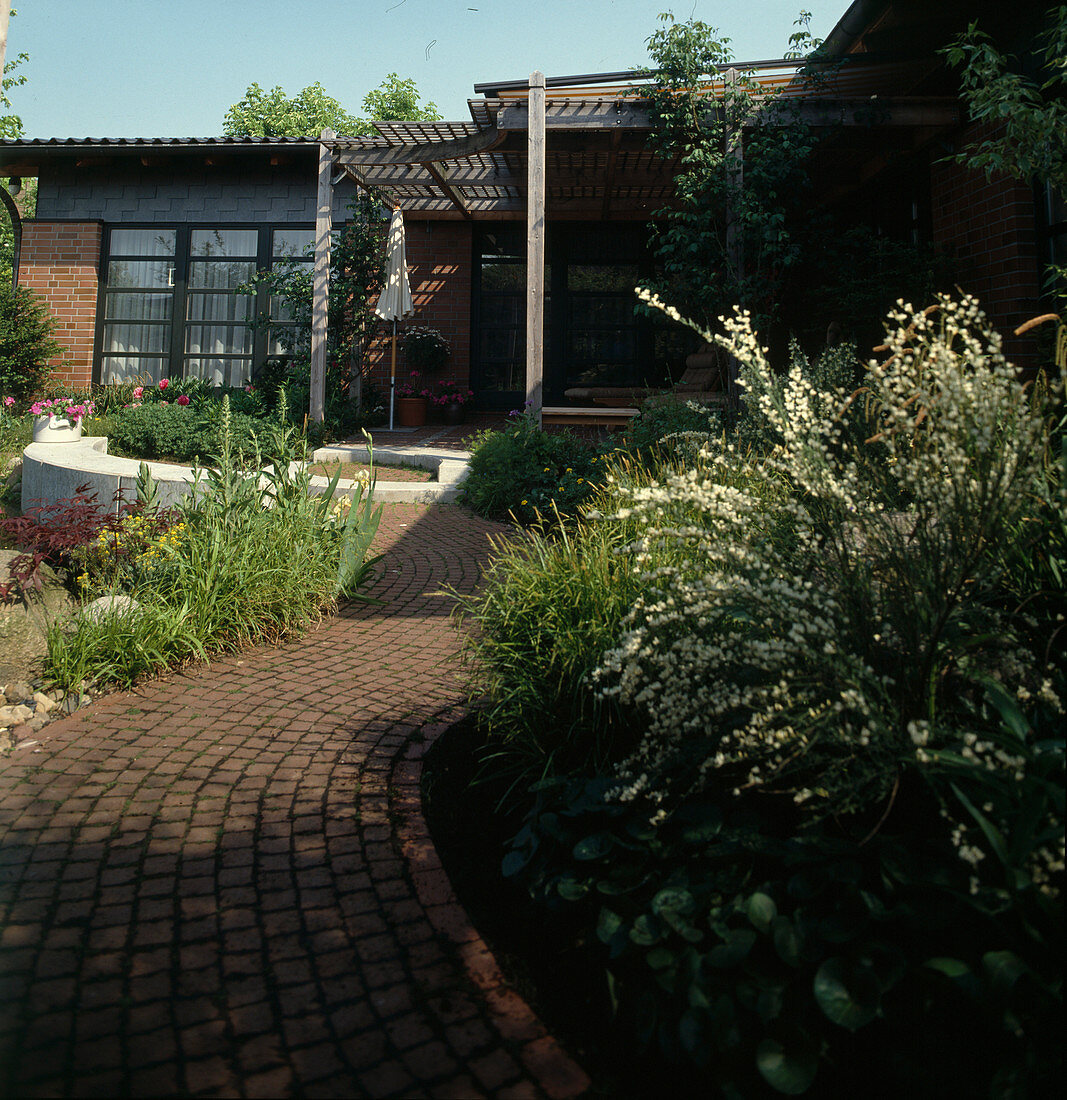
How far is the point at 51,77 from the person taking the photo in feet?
14.8

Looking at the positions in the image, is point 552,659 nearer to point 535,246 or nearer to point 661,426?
point 661,426

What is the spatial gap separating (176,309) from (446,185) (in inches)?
194

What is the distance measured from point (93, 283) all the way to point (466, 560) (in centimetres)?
1015

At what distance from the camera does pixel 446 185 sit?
10.8 meters

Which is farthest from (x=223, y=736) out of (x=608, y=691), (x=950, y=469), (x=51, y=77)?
(x=51, y=77)

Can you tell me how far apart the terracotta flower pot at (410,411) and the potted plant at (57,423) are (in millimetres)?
4000

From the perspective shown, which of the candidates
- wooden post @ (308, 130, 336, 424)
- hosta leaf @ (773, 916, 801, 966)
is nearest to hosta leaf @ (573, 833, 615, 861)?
hosta leaf @ (773, 916, 801, 966)

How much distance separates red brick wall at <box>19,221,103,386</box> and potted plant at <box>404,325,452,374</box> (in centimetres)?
494

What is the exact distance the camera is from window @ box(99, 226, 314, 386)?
12.6 m

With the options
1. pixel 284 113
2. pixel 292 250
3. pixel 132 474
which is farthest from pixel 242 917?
pixel 284 113

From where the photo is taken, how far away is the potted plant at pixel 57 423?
9.20 metres

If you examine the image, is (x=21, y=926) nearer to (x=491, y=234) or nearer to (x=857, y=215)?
(x=857, y=215)

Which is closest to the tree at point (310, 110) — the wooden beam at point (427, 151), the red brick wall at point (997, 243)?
the wooden beam at point (427, 151)

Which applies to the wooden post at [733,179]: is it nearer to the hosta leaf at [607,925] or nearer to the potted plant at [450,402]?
the potted plant at [450,402]
